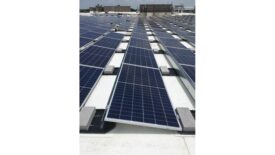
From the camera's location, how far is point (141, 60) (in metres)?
12.2

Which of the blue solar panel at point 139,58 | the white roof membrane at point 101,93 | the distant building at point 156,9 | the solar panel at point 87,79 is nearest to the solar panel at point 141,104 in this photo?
the white roof membrane at point 101,93

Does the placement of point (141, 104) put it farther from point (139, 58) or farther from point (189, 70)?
point (139, 58)

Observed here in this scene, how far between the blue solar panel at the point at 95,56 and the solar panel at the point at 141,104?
199 centimetres

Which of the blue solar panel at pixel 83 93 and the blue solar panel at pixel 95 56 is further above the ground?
the blue solar panel at pixel 95 56

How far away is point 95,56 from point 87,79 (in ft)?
9.99

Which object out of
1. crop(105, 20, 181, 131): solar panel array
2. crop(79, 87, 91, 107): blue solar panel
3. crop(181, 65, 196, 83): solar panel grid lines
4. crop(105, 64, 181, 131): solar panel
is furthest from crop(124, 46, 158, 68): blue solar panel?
crop(79, 87, 91, 107): blue solar panel

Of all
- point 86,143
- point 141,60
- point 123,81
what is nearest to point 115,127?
point 86,143

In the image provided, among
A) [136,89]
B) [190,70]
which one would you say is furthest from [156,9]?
[136,89]

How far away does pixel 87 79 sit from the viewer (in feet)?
29.5

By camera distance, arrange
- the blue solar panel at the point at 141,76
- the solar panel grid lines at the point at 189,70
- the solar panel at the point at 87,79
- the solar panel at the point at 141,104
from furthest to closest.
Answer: the solar panel grid lines at the point at 189,70, the blue solar panel at the point at 141,76, the solar panel at the point at 87,79, the solar panel at the point at 141,104

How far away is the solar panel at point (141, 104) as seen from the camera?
642 cm

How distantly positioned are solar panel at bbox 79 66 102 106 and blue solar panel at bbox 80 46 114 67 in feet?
2.28

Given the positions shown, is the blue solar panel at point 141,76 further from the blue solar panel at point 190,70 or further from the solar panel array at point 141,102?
the blue solar panel at point 190,70
